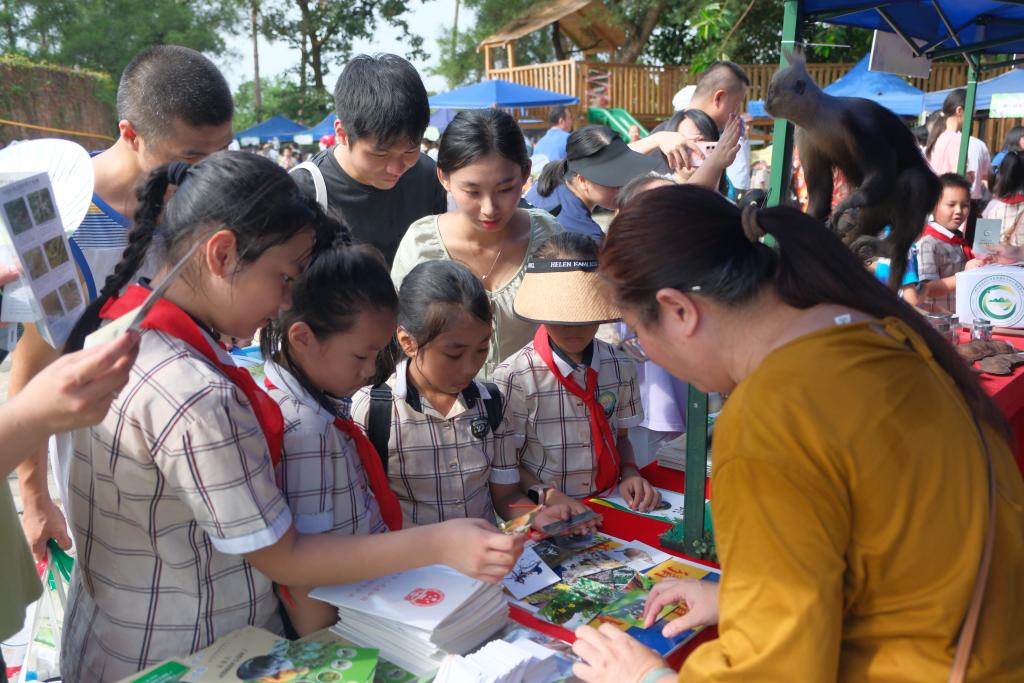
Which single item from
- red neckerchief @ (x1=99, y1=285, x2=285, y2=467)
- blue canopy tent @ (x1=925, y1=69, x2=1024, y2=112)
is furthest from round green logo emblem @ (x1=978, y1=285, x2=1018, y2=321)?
blue canopy tent @ (x1=925, y1=69, x2=1024, y2=112)

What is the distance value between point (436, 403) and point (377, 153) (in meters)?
0.90

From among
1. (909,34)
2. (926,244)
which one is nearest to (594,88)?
(926,244)

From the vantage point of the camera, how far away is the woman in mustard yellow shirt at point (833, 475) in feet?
3.06

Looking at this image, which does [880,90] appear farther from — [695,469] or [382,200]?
[695,469]

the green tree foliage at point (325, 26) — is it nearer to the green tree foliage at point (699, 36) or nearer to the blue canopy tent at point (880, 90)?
the green tree foliage at point (699, 36)

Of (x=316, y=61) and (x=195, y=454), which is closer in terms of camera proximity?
(x=195, y=454)

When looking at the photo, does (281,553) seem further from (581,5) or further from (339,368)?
(581,5)

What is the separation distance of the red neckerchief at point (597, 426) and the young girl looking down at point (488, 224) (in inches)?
10.6

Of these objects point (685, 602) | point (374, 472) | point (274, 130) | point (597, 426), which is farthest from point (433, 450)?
point (274, 130)

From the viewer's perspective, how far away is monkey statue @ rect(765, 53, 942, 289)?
168cm

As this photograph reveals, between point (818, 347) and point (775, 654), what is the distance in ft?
1.24

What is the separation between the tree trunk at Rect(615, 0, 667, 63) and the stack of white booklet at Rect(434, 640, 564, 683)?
59.3 feet

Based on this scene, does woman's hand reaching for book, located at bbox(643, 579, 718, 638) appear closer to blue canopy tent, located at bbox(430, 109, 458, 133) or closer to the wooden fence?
the wooden fence

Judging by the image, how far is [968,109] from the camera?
5.01m
